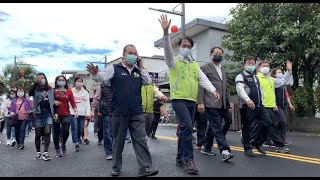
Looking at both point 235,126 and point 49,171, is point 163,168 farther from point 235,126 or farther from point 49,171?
point 235,126

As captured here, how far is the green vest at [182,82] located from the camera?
220 inches

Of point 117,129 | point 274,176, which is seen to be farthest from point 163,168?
point 274,176

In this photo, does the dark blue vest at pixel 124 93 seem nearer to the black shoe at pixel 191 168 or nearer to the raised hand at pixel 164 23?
the raised hand at pixel 164 23

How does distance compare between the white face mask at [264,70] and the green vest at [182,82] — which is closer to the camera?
the green vest at [182,82]

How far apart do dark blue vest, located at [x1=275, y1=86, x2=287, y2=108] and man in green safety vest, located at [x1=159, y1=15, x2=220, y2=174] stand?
2.93 m

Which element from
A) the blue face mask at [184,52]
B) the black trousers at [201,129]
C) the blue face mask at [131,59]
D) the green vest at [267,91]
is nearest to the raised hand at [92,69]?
the blue face mask at [131,59]

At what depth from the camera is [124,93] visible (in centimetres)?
526

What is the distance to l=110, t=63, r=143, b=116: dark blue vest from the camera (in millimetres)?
5262

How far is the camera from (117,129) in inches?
210

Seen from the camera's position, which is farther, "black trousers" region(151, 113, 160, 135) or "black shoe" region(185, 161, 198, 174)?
"black trousers" region(151, 113, 160, 135)

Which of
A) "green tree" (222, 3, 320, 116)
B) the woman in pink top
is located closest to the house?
"green tree" (222, 3, 320, 116)

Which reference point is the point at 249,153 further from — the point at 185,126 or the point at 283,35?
the point at 283,35

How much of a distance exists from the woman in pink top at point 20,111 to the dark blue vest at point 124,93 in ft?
18.0

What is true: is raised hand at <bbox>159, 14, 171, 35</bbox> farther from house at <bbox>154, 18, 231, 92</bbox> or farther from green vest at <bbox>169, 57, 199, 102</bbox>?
house at <bbox>154, 18, 231, 92</bbox>
